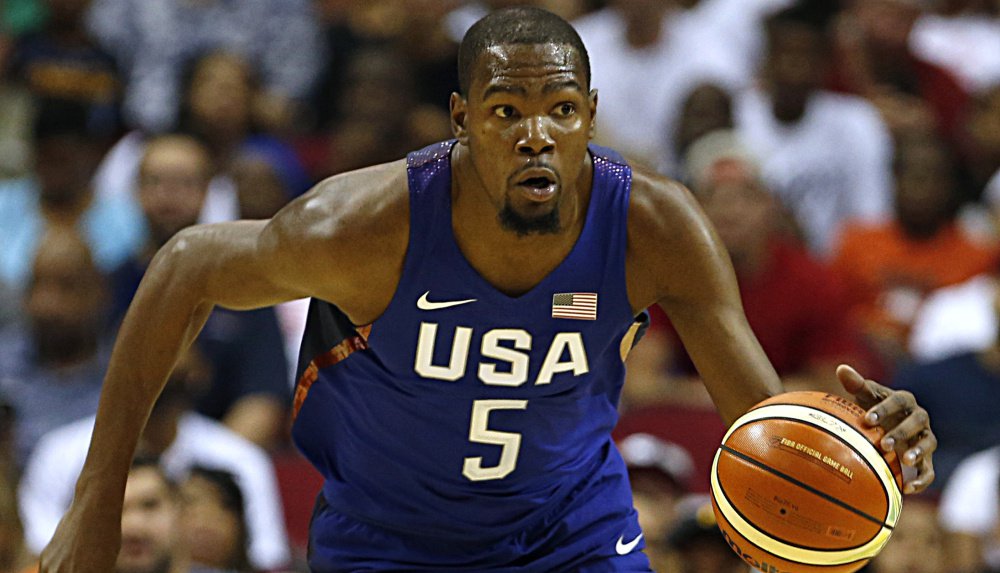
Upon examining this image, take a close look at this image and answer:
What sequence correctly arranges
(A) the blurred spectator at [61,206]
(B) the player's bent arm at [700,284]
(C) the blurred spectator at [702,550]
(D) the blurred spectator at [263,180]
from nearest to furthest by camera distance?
(B) the player's bent arm at [700,284], (C) the blurred spectator at [702,550], (D) the blurred spectator at [263,180], (A) the blurred spectator at [61,206]

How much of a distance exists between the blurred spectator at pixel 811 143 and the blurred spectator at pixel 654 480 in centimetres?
265

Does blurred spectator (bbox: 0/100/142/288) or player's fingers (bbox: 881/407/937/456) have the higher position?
player's fingers (bbox: 881/407/937/456)

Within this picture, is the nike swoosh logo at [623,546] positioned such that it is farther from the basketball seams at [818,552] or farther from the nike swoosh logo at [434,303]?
the nike swoosh logo at [434,303]

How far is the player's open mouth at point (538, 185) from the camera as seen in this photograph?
396 cm

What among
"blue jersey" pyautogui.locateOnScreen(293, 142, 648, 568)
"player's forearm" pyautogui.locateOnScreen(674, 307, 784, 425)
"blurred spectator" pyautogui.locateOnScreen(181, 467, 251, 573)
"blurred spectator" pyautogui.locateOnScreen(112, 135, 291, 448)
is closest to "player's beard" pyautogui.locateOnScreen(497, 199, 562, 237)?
"blue jersey" pyautogui.locateOnScreen(293, 142, 648, 568)

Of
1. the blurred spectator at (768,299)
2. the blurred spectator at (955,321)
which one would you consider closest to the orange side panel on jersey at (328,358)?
the blurred spectator at (768,299)

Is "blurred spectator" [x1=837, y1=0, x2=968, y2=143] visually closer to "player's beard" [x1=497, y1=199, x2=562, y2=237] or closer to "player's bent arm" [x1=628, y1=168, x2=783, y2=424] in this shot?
"player's bent arm" [x1=628, y1=168, x2=783, y2=424]

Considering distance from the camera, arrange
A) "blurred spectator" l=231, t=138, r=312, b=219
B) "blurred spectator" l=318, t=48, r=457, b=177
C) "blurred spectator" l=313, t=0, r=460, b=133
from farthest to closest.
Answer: "blurred spectator" l=313, t=0, r=460, b=133 < "blurred spectator" l=318, t=48, r=457, b=177 < "blurred spectator" l=231, t=138, r=312, b=219

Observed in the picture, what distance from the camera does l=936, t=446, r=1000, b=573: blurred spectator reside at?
22.4ft

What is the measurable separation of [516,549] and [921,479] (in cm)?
120

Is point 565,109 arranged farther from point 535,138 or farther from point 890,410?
point 890,410

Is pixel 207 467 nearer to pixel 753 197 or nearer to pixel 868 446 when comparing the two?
pixel 753 197

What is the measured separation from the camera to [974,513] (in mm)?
7148

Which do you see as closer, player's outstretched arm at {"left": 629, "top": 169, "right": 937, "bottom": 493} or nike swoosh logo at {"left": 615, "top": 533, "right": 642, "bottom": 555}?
player's outstretched arm at {"left": 629, "top": 169, "right": 937, "bottom": 493}
